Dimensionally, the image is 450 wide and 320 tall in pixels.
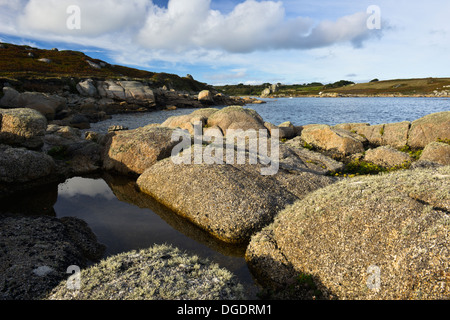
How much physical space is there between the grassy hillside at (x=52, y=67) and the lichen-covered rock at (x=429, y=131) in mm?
70797

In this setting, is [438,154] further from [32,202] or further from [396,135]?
[32,202]

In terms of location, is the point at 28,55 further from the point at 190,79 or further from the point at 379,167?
the point at 379,167

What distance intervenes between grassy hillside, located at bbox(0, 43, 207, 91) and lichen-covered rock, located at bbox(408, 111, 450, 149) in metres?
70.8

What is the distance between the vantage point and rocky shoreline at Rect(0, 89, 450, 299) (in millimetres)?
6492

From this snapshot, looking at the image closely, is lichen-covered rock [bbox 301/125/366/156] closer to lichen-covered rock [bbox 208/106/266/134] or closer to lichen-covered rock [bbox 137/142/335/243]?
lichen-covered rock [bbox 208/106/266/134]

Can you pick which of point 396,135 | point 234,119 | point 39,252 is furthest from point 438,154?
point 39,252

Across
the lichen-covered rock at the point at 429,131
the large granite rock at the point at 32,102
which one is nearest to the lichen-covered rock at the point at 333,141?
the lichen-covered rock at the point at 429,131

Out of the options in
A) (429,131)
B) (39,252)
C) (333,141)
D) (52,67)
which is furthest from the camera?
(52,67)

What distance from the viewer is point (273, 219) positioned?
1088cm

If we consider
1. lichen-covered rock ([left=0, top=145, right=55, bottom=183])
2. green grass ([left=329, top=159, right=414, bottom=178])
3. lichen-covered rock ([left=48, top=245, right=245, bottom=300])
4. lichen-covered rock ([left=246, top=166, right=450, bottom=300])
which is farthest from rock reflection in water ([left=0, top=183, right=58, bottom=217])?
green grass ([left=329, top=159, right=414, bottom=178])

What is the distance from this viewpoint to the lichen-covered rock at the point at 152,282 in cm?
606

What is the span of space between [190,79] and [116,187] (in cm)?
12801

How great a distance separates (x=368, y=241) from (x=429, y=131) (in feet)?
72.4
